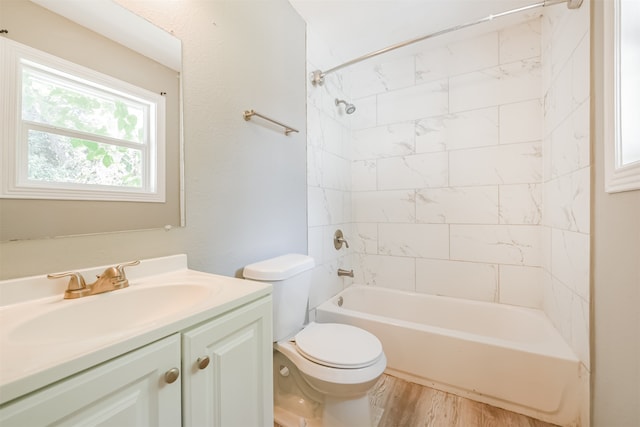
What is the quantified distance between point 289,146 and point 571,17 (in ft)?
5.46

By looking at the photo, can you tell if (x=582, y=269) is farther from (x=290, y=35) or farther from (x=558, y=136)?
(x=290, y=35)

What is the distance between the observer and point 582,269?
124 cm

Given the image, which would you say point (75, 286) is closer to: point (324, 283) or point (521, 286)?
point (324, 283)

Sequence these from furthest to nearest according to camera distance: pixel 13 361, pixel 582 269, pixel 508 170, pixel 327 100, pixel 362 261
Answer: pixel 362 261
pixel 327 100
pixel 508 170
pixel 582 269
pixel 13 361

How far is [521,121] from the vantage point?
6.20ft

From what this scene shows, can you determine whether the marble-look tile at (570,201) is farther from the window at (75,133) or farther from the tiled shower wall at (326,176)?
the window at (75,133)

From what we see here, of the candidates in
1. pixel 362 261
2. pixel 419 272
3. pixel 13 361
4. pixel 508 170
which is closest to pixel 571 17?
pixel 508 170

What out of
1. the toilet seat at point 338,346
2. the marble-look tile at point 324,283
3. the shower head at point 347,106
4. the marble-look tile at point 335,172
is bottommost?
the toilet seat at point 338,346

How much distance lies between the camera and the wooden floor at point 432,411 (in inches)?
54.0

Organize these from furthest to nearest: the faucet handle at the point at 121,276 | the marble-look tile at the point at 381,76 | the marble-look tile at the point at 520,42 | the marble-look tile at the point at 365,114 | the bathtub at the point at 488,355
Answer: the marble-look tile at the point at 365,114, the marble-look tile at the point at 381,76, the marble-look tile at the point at 520,42, the bathtub at the point at 488,355, the faucet handle at the point at 121,276

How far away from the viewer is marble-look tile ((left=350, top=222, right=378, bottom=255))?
95.8 inches

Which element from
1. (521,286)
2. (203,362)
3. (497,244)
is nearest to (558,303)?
(521,286)

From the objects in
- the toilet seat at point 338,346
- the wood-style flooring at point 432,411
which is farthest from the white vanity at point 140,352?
the wood-style flooring at point 432,411

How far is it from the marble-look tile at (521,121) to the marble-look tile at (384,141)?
66cm
